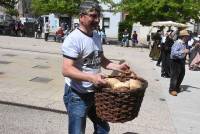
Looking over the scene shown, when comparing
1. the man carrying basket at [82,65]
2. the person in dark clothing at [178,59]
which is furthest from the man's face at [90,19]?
the person in dark clothing at [178,59]

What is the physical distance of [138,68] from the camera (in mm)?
16672

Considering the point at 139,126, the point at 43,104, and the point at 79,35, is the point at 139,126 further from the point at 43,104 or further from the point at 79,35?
the point at 79,35

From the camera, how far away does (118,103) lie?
13.0 feet

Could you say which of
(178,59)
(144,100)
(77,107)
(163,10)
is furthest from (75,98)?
(163,10)

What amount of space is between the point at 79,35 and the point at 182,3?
29.3 metres

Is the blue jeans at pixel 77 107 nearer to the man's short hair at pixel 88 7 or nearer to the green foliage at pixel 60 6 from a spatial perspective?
the man's short hair at pixel 88 7

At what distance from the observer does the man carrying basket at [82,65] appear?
4004 mm

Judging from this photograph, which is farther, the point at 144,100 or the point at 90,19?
the point at 144,100

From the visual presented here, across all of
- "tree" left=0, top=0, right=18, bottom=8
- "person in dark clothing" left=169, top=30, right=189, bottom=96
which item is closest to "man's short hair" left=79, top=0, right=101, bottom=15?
"person in dark clothing" left=169, top=30, right=189, bottom=96

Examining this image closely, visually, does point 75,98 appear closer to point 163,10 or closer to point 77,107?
point 77,107

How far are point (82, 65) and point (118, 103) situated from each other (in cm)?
52

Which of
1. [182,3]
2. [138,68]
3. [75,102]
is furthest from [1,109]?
[182,3]

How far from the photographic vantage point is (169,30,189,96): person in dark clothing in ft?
34.5

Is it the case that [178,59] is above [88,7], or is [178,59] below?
below
